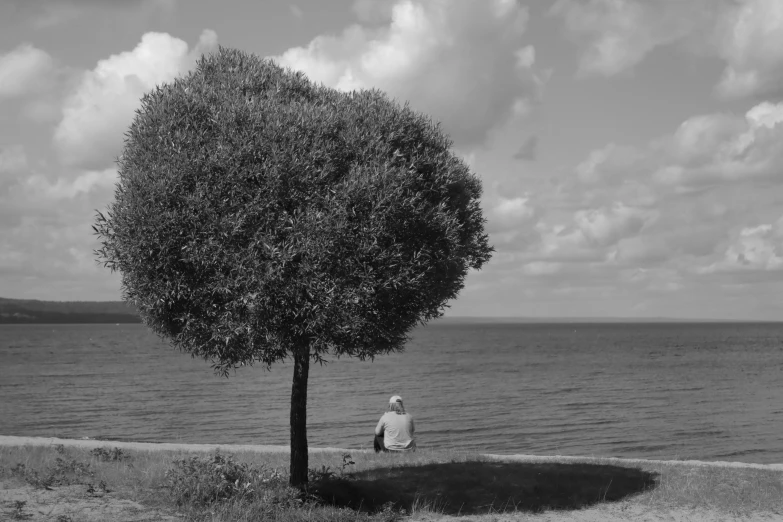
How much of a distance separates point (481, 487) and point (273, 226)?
356 inches

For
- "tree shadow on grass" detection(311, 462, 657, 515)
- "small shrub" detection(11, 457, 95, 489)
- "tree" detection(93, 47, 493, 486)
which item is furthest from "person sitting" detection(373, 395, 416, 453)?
"small shrub" detection(11, 457, 95, 489)

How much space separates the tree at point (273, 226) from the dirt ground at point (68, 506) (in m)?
3.43

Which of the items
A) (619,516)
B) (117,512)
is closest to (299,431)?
(117,512)

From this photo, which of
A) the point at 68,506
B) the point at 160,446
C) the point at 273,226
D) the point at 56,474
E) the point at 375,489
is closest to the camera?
the point at 273,226

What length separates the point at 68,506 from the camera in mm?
14406

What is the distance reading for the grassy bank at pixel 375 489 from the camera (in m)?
14.5

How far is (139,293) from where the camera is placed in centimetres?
1495

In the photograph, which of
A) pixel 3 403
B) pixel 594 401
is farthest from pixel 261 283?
pixel 3 403

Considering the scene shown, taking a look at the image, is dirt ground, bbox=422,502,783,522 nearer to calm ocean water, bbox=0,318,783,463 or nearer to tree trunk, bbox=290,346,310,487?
tree trunk, bbox=290,346,310,487

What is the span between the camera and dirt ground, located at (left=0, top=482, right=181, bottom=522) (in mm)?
13539

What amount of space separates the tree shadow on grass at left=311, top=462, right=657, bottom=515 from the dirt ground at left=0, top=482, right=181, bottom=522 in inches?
152

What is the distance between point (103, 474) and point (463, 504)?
914 cm

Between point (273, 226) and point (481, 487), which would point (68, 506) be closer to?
point (273, 226)

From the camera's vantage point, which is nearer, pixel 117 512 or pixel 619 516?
pixel 117 512
